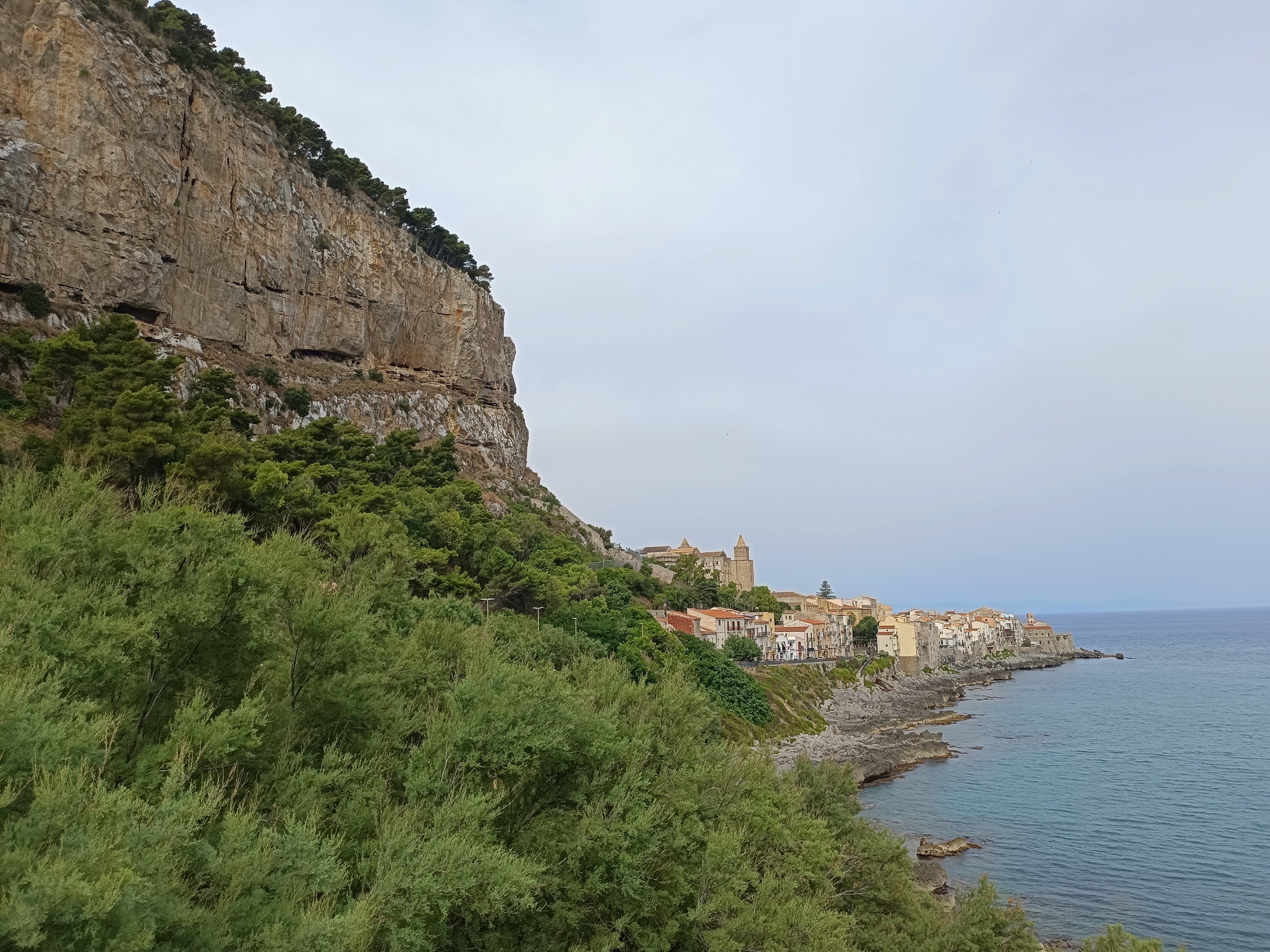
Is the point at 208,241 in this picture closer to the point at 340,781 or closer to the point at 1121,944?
the point at 340,781

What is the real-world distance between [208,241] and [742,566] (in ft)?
298

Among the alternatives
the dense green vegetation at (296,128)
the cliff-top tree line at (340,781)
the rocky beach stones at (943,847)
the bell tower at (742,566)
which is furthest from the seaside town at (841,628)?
the dense green vegetation at (296,128)

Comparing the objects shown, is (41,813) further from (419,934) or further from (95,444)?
(95,444)

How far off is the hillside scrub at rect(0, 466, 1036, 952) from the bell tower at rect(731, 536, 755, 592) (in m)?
101

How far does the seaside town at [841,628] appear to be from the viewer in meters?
69.6

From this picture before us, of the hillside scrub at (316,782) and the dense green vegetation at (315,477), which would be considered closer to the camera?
the hillside scrub at (316,782)

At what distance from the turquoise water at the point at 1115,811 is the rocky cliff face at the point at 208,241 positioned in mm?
45209

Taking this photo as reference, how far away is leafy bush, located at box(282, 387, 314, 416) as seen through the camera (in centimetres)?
4769

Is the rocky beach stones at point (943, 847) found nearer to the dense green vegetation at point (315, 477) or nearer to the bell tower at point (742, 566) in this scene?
the dense green vegetation at point (315, 477)

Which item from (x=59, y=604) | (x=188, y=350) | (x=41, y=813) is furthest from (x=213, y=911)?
(x=188, y=350)

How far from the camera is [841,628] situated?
284 ft

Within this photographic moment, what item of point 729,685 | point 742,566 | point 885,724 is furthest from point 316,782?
point 742,566

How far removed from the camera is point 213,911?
21.4ft

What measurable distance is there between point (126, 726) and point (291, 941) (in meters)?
3.99
